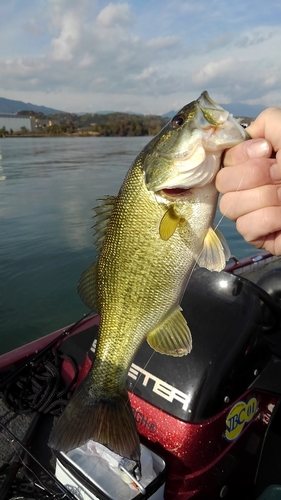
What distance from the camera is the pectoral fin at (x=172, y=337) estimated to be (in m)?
1.65

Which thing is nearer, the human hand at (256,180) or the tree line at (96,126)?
the human hand at (256,180)

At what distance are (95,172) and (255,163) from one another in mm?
19532

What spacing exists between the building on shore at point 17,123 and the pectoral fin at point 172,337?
2943 inches

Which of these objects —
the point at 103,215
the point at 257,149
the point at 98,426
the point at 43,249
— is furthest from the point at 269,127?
the point at 43,249

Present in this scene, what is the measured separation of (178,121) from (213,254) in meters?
0.56

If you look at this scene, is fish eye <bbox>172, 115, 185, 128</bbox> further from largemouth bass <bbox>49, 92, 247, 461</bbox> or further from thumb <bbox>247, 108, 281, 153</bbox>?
thumb <bbox>247, 108, 281, 153</bbox>

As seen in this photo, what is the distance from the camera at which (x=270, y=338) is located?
2.52 meters

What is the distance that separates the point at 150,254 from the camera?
1592 mm

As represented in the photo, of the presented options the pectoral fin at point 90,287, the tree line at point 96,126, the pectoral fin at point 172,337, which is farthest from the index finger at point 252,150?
the tree line at point 96,126

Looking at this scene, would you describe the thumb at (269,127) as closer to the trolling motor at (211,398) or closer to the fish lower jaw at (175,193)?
the fish lower jaw at (175,193)

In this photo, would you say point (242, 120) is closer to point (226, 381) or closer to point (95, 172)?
point (226, 381)

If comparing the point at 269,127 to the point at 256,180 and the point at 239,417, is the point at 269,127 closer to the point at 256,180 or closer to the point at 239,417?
the point at 256,180

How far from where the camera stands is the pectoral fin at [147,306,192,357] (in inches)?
65.1

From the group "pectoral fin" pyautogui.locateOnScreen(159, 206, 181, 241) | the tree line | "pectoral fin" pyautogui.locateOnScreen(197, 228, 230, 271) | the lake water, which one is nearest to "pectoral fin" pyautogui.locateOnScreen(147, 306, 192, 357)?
"pectoral fin" pyautogui.locateOnScreen(197, 228, 230, 271)
